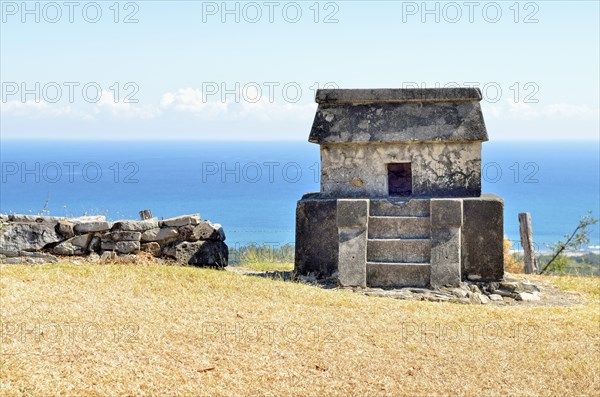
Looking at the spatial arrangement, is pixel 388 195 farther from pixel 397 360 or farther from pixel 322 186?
pixel 397 360

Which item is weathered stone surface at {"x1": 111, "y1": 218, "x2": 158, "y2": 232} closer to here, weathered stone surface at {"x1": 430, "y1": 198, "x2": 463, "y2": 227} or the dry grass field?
the dry grass field

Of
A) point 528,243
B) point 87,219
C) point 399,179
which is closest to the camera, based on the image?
point 87,219

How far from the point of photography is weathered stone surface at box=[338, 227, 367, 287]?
1299 centimetres

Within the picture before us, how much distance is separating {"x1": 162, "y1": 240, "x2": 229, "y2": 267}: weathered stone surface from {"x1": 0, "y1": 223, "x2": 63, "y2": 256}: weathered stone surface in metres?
1.88

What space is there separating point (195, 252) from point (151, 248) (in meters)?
0.73

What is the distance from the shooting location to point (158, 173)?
160 meters

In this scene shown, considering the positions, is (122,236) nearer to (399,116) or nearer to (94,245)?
(94,245)

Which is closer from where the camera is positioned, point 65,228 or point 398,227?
point 398,227

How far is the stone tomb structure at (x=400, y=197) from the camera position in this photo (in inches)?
514

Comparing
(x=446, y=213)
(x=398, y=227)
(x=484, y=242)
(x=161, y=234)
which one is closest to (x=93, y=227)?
(x=161, y=234)

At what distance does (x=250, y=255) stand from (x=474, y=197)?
5.60m

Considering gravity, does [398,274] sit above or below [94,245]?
below

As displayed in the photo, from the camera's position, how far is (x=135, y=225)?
1385cm

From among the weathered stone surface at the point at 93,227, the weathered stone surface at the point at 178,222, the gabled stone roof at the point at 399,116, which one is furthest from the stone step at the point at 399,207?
the weathered stone surface at the point at 93,227
